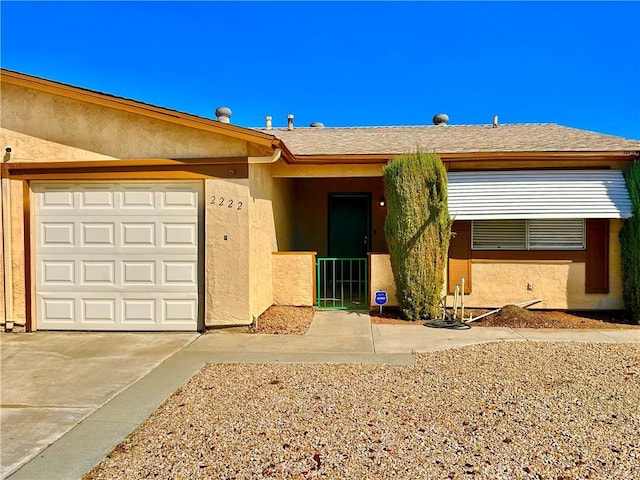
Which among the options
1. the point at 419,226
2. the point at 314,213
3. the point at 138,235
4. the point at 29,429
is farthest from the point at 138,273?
the point at 314,213

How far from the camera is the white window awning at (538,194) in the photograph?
27.0 ft

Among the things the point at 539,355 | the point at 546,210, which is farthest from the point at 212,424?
the point at 546,210

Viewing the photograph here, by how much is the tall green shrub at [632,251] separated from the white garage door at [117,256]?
7846mm

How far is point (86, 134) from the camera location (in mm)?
7215

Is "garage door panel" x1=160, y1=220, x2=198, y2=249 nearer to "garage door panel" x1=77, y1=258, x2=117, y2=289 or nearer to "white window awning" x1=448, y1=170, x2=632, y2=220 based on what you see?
"garage door panel" x1=77, y1=258, x2=117, y2=289

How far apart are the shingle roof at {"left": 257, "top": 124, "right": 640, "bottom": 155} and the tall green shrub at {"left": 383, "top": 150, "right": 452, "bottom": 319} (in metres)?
1.07

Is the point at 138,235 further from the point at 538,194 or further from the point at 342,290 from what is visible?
the point at 538,194

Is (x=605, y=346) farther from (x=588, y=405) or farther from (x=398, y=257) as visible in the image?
(x=398, y=257)

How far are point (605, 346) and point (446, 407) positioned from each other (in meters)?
3.75

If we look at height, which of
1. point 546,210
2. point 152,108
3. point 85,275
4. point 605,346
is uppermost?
point 152,108

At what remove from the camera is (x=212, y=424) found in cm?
379

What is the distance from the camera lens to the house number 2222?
23.6ft

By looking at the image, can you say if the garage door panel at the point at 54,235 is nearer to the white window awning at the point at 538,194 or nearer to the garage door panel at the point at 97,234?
the garage door panel at the point at 97,234

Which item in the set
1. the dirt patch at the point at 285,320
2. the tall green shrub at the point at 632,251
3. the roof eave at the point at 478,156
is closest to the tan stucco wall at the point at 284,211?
the roof eave at the point at 478,156
